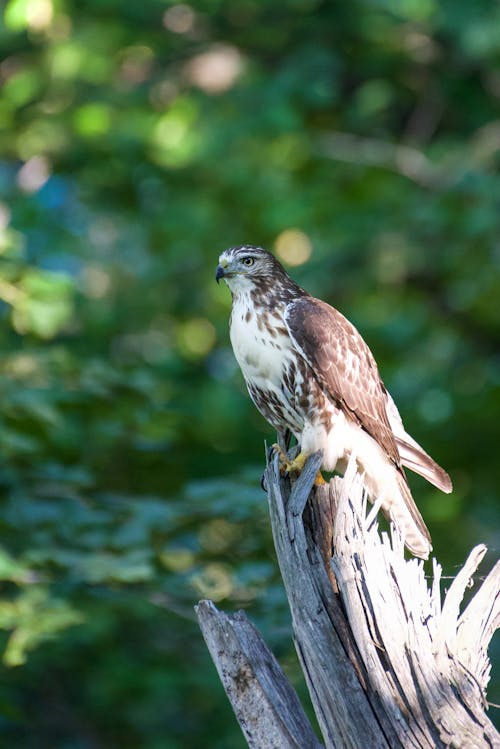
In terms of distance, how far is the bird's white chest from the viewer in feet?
13.2

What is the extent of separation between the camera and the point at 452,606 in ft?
9.44

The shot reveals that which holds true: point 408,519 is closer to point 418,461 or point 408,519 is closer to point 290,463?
point 418,461

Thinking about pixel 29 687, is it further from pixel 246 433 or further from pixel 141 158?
pixel 141 158

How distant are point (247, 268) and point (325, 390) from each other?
0.67m

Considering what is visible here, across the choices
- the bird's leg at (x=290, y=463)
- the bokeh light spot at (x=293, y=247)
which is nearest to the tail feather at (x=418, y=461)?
the bird's leg at (x=290, y=463)

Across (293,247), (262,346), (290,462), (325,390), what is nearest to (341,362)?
(325,390)

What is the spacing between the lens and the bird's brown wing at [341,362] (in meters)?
3.99

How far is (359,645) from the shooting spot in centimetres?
282

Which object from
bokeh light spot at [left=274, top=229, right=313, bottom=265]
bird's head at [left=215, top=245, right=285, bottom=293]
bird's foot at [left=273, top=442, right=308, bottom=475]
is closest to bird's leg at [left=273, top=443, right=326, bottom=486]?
bird's foot at [left=273, top=442, right=308, bottom=475]

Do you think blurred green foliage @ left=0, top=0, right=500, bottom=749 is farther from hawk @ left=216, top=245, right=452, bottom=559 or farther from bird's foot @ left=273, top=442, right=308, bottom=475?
bird's foot @ left=273, top=442, right=308, bottom=475

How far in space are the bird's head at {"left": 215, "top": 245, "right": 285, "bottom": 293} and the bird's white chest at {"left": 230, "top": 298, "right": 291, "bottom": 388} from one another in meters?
0.21

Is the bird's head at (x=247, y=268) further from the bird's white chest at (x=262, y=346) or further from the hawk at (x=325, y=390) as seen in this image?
the bird's white chest at (x=262, y=346)

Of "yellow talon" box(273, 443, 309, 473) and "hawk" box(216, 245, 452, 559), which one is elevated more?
"hawk" box(216, 245, 452, 559)

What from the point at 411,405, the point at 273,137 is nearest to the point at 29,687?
the point at 411,405
